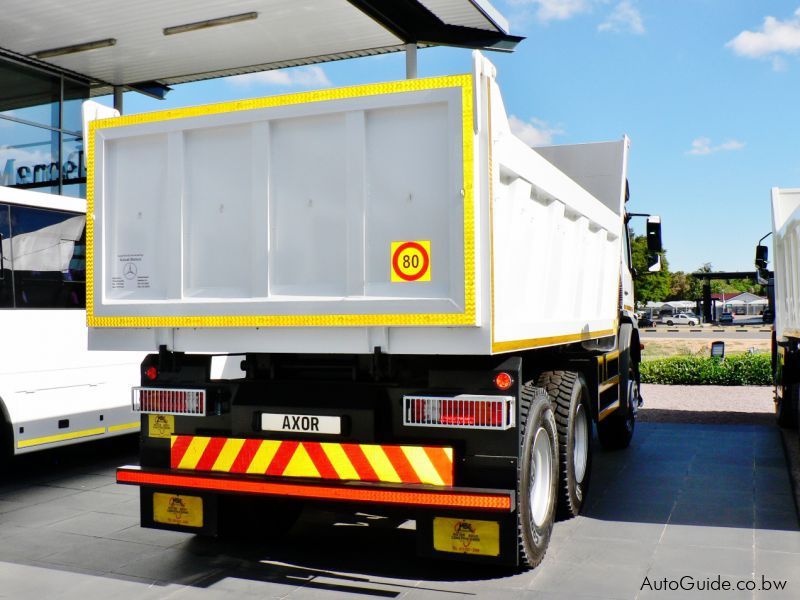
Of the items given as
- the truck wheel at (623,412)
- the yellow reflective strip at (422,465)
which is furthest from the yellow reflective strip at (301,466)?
the truck wheel at (623,412)

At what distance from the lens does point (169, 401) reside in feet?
17.1

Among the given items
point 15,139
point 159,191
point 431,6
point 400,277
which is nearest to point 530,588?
point 400,277

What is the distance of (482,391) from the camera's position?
178 inches

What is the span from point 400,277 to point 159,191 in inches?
69.5

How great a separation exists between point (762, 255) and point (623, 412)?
3.64m

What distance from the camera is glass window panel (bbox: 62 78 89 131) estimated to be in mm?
18250

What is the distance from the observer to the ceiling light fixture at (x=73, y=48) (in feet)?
52.0

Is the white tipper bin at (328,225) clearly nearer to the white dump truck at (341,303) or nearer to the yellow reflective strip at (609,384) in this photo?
the white dump truck at (341,303)

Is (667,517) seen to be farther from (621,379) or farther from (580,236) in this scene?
(621,379)

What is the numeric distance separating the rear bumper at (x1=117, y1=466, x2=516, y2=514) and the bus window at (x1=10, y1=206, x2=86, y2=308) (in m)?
3.51

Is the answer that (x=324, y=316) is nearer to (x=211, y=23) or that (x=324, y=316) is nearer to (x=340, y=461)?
(x=340, y=461)

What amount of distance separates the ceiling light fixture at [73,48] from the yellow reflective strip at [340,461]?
13.4 metres

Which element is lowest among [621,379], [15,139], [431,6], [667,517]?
[667,517]

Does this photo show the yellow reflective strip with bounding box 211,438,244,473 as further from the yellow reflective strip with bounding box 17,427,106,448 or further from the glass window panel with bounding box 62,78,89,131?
the glass window panel with bounding box 62,78,89,131
